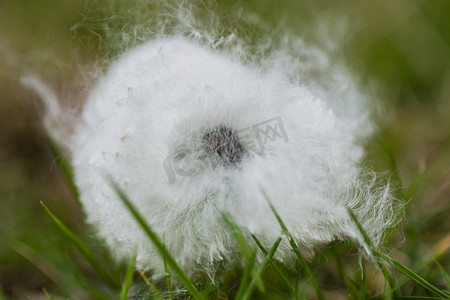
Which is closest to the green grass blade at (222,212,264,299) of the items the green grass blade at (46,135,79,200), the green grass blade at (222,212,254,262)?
the green grass blade at (222,212,254,262)

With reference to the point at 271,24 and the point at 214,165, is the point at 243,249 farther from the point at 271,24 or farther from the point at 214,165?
the point at 271,24

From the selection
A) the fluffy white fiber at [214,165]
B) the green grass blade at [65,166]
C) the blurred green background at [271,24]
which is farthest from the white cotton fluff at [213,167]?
the green grass blade at [65,166]

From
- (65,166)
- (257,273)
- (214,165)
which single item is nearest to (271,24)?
(214,165)

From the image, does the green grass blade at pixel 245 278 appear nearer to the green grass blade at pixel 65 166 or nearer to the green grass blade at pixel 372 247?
the green grass blade at pixel 372 247

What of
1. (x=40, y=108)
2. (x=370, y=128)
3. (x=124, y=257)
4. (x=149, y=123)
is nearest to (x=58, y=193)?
(x=40, y=108)

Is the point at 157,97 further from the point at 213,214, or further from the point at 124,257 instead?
the point at 124,257
